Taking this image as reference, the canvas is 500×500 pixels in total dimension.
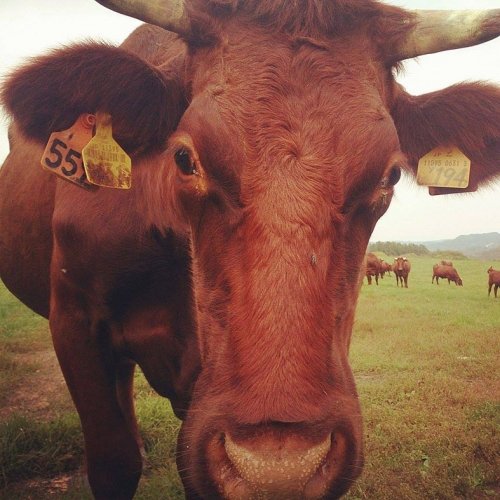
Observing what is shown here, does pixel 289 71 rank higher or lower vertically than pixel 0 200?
higher

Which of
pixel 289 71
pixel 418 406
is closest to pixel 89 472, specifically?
pixel 289 71

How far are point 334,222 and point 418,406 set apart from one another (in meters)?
4.15

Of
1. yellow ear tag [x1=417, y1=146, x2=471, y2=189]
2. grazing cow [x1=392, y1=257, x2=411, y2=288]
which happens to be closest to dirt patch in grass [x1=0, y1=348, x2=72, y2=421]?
yellow ear tag [x1=417, y1=146, x2=471, y2=189]

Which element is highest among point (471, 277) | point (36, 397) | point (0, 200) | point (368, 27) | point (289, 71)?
point (368, 27)

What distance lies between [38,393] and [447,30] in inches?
207

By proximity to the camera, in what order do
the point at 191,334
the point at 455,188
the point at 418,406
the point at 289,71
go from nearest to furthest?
the point at 289,71, the point at 191,334, the point at 455,188, the point at 418,406

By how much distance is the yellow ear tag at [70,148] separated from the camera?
2.49 meters

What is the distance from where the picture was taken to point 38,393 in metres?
5.77

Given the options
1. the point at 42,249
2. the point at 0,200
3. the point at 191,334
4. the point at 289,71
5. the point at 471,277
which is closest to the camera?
the point at 289,71

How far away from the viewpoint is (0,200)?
4.57 metres

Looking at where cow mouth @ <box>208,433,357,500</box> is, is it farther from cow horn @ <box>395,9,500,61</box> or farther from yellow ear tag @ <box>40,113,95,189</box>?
cow horn @ <box>395,9,500,61</box>

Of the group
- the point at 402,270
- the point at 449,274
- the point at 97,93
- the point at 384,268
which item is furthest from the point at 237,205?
the point at 384,268

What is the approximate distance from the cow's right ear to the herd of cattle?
A: 4808 millimetres

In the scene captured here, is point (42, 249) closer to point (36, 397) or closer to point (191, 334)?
point (191, 334)
